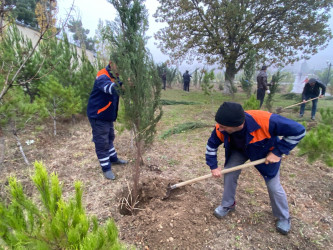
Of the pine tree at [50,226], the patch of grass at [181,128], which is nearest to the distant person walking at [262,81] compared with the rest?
the patch of grass at [181,128]

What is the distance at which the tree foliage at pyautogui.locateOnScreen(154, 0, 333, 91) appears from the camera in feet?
36.2

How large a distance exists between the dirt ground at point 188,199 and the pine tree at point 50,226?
1.22 meters

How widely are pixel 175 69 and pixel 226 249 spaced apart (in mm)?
20091

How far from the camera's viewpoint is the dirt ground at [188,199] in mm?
2174

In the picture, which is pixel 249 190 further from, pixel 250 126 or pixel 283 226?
pixel 250 126

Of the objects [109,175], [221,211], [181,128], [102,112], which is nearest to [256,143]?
Result: [221,211]

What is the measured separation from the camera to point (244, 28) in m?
11.4

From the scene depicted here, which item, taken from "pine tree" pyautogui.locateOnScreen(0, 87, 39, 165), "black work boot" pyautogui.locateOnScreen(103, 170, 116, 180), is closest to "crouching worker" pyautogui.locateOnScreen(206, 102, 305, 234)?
"black work boot" pyautogui.locateOnScreen(103, 170, 116, 180)

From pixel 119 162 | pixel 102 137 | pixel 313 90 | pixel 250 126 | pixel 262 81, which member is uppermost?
pixel 262 81

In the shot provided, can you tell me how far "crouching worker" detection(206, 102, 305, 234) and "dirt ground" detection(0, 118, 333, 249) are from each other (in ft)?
0.71

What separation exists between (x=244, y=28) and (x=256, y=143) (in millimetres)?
11450

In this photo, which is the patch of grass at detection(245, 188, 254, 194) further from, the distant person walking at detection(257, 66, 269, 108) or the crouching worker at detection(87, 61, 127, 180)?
the distant person walking at detection(257, 66, 269, 108)

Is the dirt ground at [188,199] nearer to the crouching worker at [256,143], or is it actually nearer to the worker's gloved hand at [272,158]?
the crouching worker at [256,143]

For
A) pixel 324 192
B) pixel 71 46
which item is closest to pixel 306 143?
pixel 324 192
